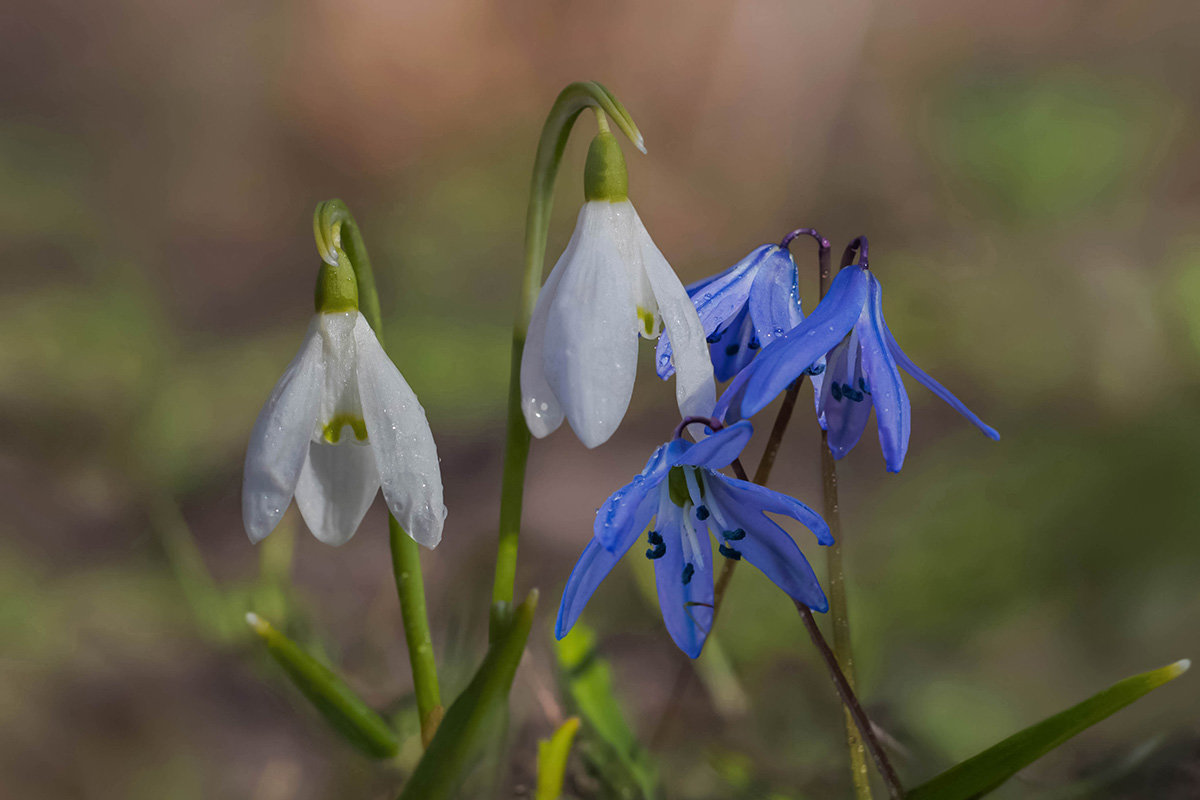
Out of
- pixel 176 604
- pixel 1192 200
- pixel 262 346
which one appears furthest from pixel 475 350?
pixel 1192 200

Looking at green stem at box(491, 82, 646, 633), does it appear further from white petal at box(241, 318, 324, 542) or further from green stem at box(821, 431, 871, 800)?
green stem at box(821, 431, 871, 800)

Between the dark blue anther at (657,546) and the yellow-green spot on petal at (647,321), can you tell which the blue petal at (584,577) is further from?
the yellow-green spot on petal at (647,321)

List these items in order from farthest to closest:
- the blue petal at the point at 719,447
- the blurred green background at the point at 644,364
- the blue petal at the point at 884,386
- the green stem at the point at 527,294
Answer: the blurred green background at the point at 644,364
the green stem at the point at 527,294
the blue petal at the point at 884,386
the blue petal at the point at 719,447

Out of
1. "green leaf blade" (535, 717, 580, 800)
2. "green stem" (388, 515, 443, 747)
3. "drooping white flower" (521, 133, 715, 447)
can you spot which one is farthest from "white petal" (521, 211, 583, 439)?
"green leaf blade" (535, 717, 580, 800)

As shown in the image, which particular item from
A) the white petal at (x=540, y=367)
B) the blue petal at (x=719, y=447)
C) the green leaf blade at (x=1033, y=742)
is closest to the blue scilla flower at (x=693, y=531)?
the blue petal at (x=719, y=447)

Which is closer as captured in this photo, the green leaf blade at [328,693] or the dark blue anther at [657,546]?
the dark blue anther at [657,546]

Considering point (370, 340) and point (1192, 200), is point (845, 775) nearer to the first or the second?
point (370, 340)

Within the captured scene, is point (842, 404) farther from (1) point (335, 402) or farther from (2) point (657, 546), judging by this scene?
(1) point (335, 402)
